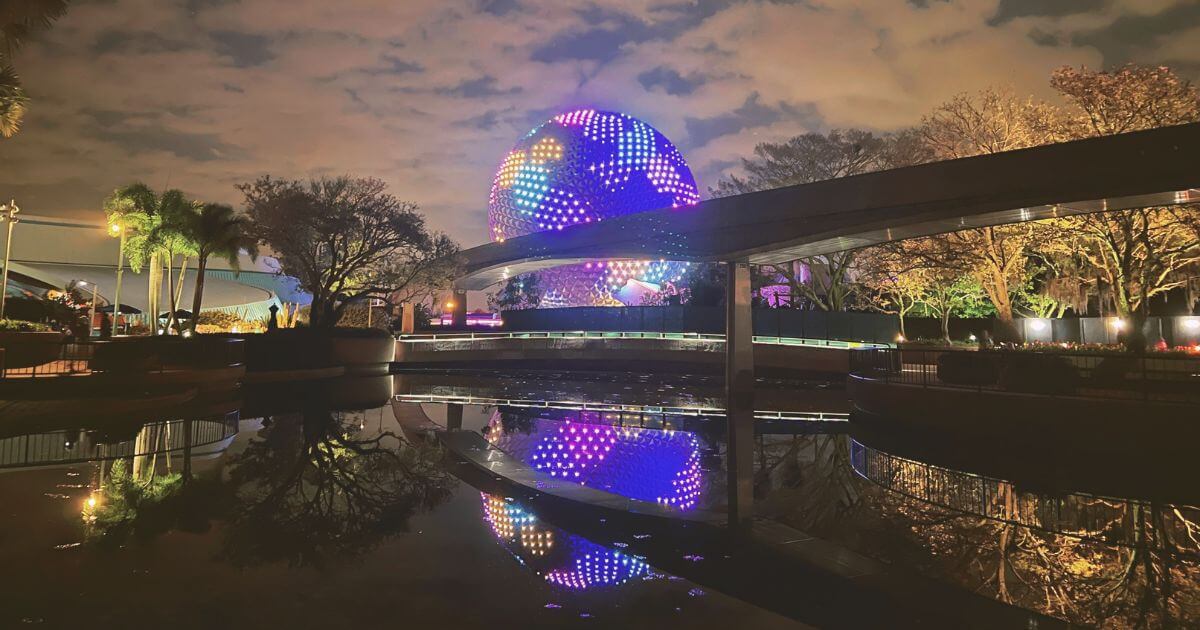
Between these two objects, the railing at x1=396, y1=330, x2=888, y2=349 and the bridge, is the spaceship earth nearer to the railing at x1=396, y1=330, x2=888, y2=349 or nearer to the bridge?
the railing at x1=396, y1=330, x2=888, y2=349

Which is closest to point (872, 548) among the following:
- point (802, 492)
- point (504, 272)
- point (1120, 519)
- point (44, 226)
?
point (802, 492)

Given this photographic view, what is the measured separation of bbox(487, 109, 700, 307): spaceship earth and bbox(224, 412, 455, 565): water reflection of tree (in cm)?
3287

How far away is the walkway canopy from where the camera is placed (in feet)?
38.9

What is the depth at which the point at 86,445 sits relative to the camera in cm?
1089

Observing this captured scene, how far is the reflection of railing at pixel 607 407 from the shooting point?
656 inches

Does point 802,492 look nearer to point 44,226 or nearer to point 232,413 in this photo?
point 232,413

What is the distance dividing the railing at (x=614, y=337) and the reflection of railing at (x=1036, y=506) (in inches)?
803

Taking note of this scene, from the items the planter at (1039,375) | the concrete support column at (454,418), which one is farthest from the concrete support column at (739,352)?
the concrete support column at (454,418)

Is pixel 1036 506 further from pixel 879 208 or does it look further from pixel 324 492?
pixel 879 208

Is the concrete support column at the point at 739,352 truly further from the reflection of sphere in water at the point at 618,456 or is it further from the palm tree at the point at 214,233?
the palm tree at the point at 214,233

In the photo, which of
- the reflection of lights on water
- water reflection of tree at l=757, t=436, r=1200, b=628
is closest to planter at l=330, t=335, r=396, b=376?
the reflection of lights on water

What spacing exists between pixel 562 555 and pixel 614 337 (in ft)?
94.5

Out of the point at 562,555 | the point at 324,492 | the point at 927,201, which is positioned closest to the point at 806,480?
the point at 562,555

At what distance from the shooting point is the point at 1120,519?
7.39m
